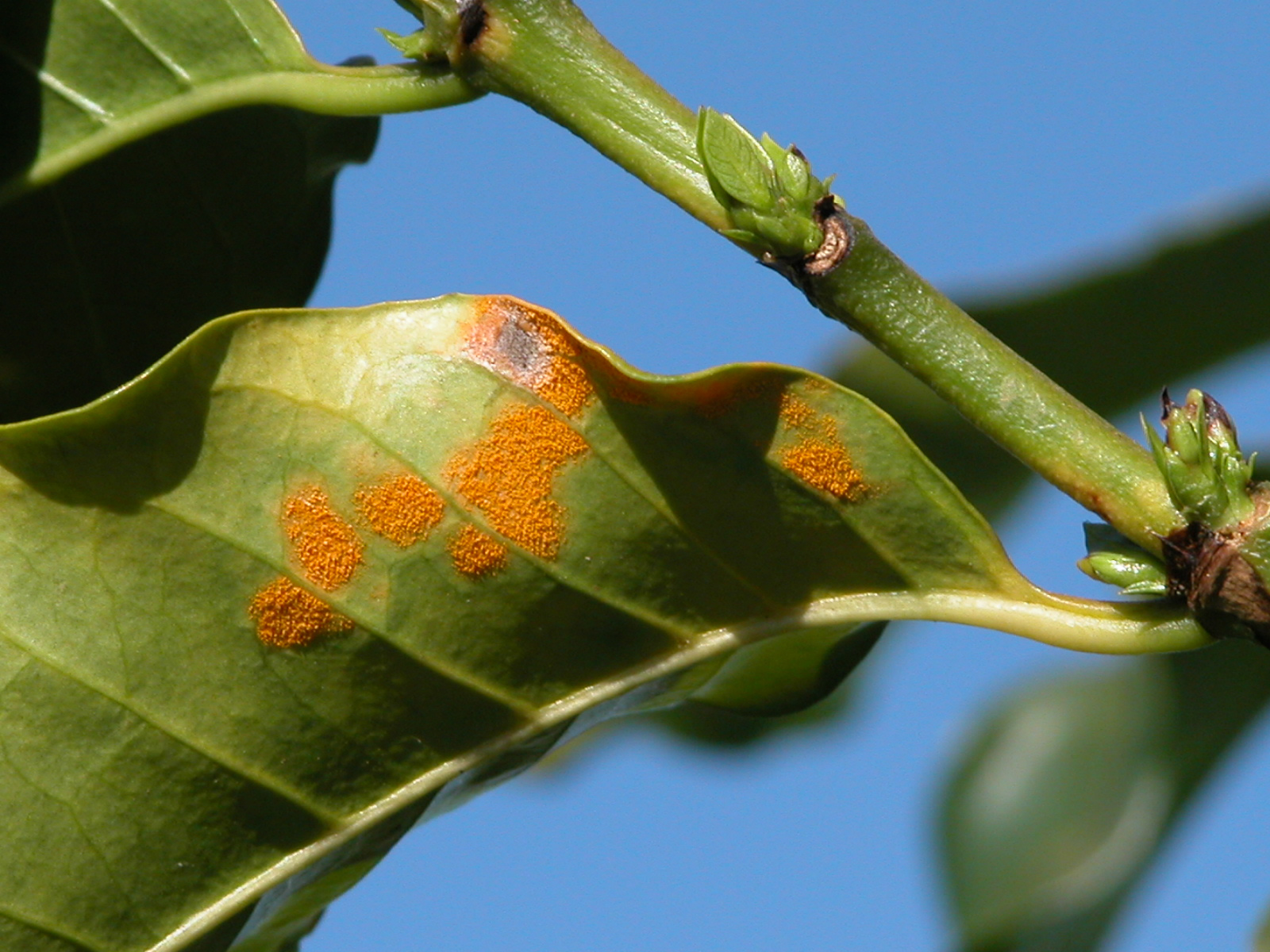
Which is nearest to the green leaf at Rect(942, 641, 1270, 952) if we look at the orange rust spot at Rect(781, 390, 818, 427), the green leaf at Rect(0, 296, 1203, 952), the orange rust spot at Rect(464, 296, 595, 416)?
the green leaf at Rect(0, 296, 1203, 952)

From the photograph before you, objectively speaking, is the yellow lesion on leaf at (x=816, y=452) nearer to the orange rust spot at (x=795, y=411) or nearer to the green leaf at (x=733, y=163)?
the orange rust spot at (x=795, y=411)

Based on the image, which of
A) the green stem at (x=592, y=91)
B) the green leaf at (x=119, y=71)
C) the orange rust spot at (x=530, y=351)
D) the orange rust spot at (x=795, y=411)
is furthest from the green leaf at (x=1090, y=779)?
the green leaf at (x=119, y=71)

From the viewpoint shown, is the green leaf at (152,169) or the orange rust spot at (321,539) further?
the green leaf at (152,169)

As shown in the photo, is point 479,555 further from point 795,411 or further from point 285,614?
point 795,411

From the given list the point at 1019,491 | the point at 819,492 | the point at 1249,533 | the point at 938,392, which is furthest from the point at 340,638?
the point at 1019,491

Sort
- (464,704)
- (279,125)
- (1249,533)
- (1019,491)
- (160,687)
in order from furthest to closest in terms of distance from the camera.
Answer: (1019,491) < (279,125) < (464,704) < (160,687) < (1249,533)

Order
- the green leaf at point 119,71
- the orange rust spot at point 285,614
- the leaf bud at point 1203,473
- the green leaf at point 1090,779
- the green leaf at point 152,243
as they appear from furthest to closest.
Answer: the green leaf at point 1090,779
the green leaf at point 152,243
the green leaf at point 119,71
the orange rust spot at point 285,614
the leaf bud at point 1203,473

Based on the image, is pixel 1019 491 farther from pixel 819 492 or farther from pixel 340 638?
pixel 340 638

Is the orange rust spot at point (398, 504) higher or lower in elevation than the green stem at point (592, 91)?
lower
